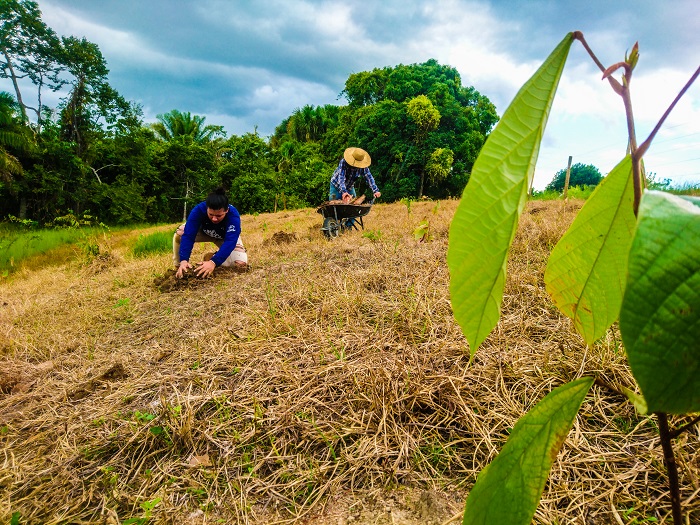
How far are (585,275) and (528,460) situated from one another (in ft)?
0.56

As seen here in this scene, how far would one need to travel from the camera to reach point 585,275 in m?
0.33

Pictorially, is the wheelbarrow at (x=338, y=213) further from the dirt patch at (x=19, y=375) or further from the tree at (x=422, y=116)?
the tree at (x=422, y=116)

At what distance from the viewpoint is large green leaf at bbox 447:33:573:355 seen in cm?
24

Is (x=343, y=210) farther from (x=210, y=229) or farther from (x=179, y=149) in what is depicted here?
(x=179, y=149)

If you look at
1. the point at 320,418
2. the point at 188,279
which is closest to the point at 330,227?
the point at 188,279

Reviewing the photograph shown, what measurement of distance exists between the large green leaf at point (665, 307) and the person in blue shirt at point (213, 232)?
351 centimetres

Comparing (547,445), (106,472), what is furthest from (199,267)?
(547,445)

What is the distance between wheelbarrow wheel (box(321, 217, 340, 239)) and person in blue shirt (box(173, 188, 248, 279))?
1621 mm

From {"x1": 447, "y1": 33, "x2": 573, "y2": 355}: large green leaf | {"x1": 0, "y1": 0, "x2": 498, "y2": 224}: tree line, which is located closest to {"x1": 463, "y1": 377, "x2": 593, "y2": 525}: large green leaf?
{"x1": 447, "y1": 33, "x2": 573, "y2": 355}: large green leaf

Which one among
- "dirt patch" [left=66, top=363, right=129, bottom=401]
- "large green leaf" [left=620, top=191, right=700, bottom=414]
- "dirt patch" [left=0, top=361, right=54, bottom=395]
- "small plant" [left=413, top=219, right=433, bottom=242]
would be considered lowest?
"dirt patch" [left=0, top=361, right=54, bottom=395]

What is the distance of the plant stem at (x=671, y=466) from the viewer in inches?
9.5

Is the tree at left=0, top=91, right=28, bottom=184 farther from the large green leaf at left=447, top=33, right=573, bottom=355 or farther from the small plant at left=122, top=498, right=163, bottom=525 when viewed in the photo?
the large green leaf at left=447, top=33, right=573, bottom=355

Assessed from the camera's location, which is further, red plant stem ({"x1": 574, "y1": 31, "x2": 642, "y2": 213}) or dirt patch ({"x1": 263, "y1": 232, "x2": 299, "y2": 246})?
dirt patch ({"x1": 263, "y1": 232, "x2": 299, "y2": 246})

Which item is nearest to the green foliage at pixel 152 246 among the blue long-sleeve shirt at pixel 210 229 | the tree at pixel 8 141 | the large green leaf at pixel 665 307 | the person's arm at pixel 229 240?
the blue long-sleeve shirt at pixel 210 229
